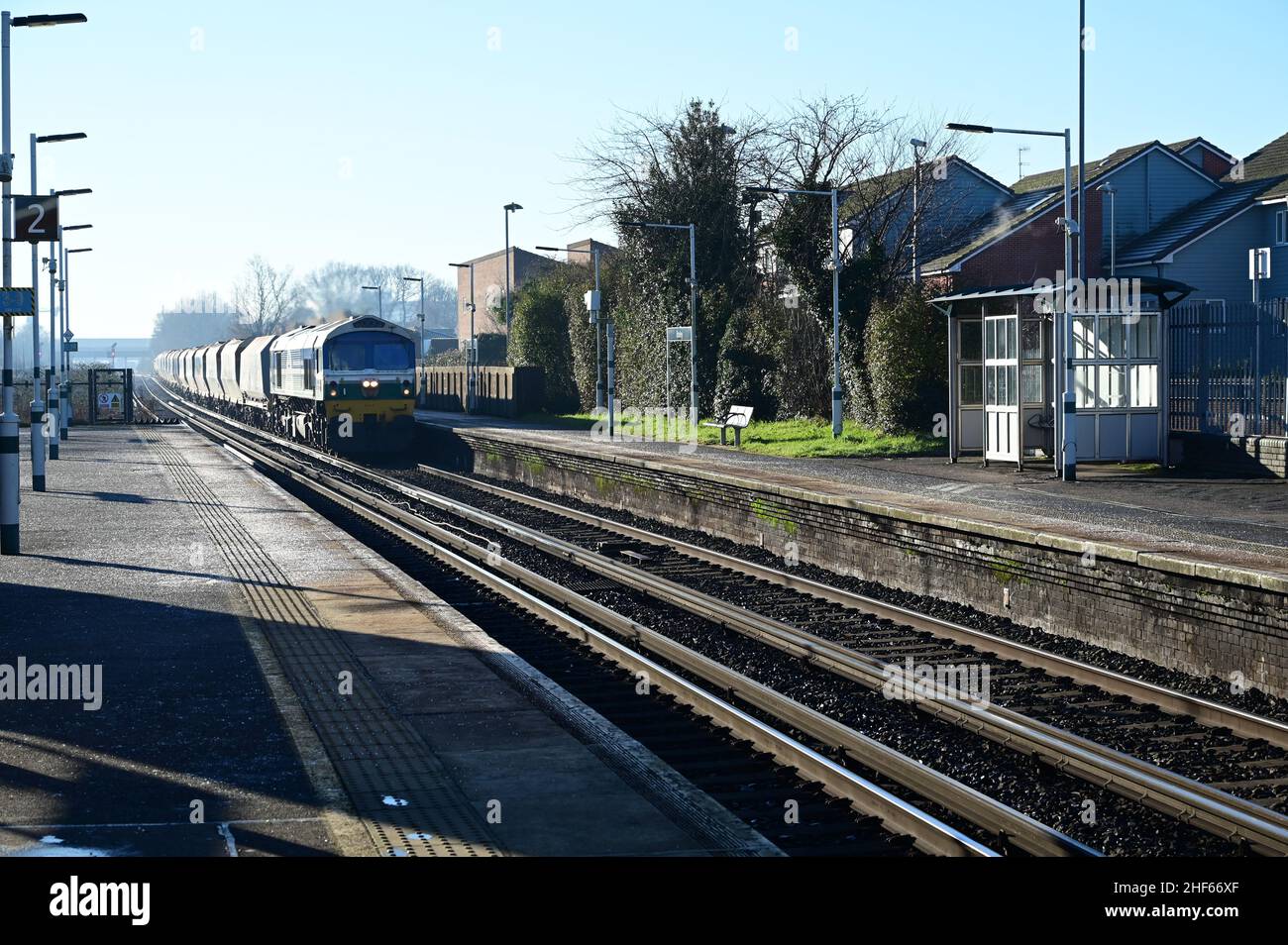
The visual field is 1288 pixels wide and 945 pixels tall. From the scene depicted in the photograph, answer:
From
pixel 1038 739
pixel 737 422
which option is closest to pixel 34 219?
pixel 1038 739

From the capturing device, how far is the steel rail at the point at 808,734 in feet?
21.0

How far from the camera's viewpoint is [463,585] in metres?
15.7

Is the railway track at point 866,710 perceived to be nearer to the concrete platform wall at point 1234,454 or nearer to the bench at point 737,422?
the concrete platform wall at point 1234,454

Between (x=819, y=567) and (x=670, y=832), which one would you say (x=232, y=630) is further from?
(x=819, y=567)

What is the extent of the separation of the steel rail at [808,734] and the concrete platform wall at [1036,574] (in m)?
3.33

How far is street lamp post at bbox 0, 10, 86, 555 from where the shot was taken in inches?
649

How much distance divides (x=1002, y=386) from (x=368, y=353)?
1849 cm

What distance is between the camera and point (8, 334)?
17469 millimetres

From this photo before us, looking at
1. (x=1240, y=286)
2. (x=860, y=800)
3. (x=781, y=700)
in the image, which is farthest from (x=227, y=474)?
(x=1240, y=286)

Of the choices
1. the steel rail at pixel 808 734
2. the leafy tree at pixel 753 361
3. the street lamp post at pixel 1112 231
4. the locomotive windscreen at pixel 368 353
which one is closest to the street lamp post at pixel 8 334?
the steel rail at pixel 808 734

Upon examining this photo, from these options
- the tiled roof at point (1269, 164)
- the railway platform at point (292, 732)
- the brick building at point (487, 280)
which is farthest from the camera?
the brick building at point (487, 280)

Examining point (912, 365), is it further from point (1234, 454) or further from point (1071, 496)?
point (1071, 496)

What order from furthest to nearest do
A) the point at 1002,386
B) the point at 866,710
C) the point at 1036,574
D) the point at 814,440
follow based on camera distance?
the point at 814,440
the point at 1002,386
the point at 1036,574
the point at 866,710

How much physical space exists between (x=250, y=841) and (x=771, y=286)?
32583mm
